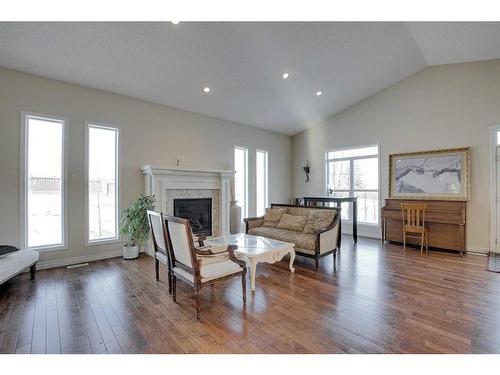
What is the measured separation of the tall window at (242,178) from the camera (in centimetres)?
653

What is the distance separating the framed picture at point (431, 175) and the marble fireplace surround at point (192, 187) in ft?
12.3

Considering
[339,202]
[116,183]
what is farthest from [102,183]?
[339,202]

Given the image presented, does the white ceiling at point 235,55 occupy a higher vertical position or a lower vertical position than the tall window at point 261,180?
higher

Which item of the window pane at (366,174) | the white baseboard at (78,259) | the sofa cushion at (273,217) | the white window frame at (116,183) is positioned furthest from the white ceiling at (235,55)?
the white baseboard at (78,259)

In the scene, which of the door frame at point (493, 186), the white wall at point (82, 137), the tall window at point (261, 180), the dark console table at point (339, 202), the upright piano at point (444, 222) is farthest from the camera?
the tall window at point (261, 180)

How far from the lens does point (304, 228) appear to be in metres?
4.25

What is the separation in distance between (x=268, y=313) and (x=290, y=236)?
5.56 feet

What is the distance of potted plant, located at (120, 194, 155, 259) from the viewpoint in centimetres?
422

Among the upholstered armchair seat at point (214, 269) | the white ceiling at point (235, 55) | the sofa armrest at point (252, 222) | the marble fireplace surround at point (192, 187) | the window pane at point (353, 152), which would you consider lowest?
the upholstered armchair seat at point (214, 269)

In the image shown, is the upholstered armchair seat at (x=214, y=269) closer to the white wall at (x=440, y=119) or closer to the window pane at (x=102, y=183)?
the window pane at (x=102, y=183)

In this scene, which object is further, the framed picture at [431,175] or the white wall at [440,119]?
the framed picture at [431,175]

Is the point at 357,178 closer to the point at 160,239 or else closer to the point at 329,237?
the point at 329,237

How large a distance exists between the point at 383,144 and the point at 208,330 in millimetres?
5554

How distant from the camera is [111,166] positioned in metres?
4.49
